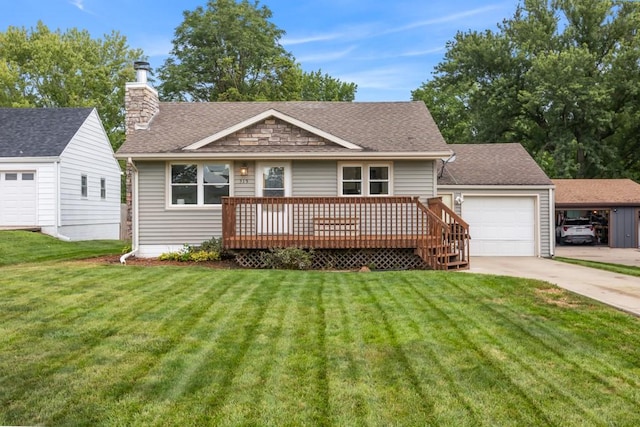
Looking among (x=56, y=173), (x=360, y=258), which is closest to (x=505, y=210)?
(x=360, y=258)

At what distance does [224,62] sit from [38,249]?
19.8 metres

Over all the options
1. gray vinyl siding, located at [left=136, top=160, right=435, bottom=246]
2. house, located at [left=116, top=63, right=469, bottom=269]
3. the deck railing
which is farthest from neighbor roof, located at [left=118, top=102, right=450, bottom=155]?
the deck railing

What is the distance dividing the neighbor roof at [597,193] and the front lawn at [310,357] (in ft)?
48.6

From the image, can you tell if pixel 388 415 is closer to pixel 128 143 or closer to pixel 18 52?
pixel 128 143

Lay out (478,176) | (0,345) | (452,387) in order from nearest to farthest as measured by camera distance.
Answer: (452,387) < (0,345) < (478,176)

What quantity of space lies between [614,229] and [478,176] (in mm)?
9678

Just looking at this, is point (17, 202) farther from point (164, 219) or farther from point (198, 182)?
point (198, 182)

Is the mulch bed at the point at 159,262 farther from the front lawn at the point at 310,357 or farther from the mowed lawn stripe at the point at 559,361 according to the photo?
the mowed lawn stripe at the point at 559,361

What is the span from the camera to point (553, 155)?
84.8 ft

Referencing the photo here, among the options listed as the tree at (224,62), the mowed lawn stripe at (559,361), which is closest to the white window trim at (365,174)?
the mowed lawn stripe at (559,361)

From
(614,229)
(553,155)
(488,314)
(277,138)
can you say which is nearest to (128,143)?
(277,138)

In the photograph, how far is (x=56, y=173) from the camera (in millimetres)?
16266

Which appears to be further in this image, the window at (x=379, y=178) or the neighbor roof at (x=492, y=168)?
the neighbor roof at (x=492, y=168)

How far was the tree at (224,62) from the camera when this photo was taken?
30.4 meters
